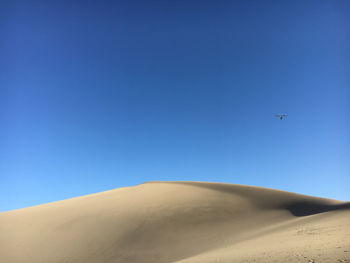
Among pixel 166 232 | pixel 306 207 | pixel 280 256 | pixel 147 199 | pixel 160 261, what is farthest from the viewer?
pixel 147 199

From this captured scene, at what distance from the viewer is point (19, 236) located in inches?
850

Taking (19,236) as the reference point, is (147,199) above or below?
above

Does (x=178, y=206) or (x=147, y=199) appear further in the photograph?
(x=147, y=199)

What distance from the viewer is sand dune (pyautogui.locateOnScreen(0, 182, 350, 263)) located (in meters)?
12.5

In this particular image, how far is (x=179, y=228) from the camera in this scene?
20.4 m

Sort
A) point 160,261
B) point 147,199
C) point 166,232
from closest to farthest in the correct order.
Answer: point 160,261
point 166,232
point 147,199

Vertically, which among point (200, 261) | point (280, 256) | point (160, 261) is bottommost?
point (160, 261)

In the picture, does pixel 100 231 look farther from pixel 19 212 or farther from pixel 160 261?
pixel 19 212

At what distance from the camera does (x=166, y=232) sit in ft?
65.0

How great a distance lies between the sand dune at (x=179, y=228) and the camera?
12491 mm

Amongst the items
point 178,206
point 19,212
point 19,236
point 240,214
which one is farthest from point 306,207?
point 19,212

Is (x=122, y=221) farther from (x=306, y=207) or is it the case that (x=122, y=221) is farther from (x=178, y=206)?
(x=306, y=207)

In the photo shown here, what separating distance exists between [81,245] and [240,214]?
48.1 ft

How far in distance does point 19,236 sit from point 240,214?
20.6 metres
